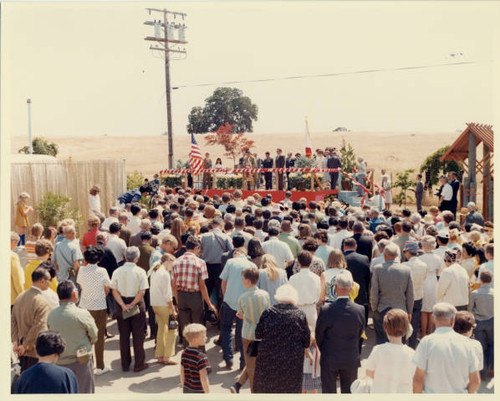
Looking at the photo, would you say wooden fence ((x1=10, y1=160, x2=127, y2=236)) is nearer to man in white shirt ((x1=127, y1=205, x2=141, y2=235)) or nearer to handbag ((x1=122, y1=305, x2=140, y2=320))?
man in white shirt ((x1=127, y1=205, x2=141, y2=235))

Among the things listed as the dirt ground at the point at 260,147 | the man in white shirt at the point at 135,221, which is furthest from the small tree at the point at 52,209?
the dirt ground at the point at 260,147

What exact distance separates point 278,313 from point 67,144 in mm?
95080

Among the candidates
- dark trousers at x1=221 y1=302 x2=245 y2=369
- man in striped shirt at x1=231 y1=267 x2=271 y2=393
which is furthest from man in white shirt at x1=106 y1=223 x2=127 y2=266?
man in striped shirt at x1=231 y1=267 x2=271 y2=393

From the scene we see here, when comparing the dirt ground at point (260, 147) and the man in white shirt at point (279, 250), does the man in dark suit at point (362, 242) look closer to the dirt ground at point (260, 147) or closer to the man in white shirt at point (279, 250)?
the man in white shirt at point (279, 250)

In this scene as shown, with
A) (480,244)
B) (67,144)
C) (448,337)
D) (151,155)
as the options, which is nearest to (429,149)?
(151,155)

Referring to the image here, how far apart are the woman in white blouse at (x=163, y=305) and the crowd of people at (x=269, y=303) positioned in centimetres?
2

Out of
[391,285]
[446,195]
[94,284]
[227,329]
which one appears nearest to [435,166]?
[446,195]

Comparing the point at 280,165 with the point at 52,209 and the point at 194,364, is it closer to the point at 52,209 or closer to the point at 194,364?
the point at 52,209

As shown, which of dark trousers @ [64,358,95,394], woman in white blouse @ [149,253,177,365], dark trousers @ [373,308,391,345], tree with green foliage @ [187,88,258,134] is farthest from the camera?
tree with green foliage @ [187,88,258,134]

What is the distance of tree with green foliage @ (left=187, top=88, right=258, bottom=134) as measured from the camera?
285 feet

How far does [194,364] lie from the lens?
18.0ft

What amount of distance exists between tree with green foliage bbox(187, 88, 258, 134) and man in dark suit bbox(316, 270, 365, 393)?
80439 millimetres

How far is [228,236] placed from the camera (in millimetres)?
9250

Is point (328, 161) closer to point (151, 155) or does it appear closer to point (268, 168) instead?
point (268, 168)
